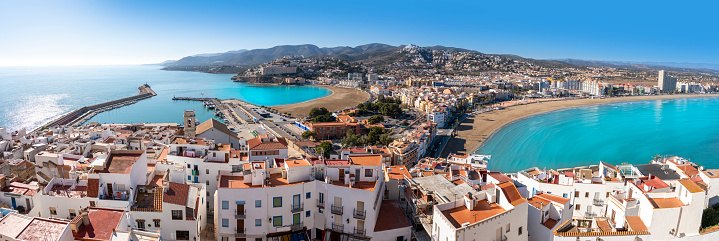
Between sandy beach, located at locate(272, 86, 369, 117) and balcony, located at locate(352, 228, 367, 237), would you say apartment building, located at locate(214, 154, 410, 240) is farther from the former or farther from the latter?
sandy beach, located at locate(272, 86, 369, 117)

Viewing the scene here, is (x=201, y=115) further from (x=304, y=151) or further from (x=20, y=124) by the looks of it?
(x=304, y=151)

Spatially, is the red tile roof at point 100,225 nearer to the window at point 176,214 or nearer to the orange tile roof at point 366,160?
the window at point 176,214

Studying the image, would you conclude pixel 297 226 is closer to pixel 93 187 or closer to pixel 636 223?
pixel 93 187

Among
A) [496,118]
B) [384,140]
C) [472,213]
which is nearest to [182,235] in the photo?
[472,213]

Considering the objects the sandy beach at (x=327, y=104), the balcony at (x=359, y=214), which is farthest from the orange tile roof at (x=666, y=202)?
the sandy beach at (x=327, y=104)

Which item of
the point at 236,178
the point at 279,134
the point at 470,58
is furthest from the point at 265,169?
the point at 470,58

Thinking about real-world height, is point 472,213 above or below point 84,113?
above
